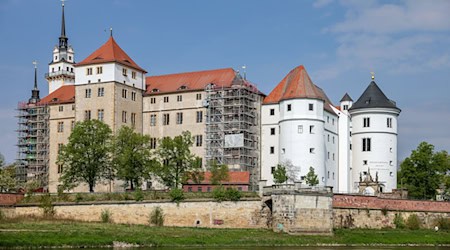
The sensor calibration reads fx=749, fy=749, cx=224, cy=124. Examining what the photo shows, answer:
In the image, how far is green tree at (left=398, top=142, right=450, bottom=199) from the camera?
84.4 meters

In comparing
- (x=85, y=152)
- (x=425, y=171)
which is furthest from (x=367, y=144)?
(x=85, y=152)

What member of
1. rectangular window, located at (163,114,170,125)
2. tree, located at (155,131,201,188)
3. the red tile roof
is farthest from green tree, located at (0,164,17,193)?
the red tile roof

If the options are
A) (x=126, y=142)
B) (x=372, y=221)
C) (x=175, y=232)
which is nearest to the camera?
(x=175, y=232)

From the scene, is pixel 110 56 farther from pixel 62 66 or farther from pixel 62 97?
pixel 62 66

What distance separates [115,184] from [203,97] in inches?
Answer: 550

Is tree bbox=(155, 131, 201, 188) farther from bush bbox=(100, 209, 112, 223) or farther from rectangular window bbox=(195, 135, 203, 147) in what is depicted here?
bush bbox=(100, 209, 112, 223)

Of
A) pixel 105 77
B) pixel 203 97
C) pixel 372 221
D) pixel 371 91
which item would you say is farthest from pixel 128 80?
pixel 372 221

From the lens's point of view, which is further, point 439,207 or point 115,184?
point 115,184

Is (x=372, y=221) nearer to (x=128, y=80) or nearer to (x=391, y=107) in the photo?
(x=391, y=107)

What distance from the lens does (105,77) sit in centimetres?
8500

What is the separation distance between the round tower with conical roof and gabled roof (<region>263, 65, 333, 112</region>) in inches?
164

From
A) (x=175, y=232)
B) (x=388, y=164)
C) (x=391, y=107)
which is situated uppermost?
(x=391, y=107)

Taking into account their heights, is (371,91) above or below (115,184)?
above

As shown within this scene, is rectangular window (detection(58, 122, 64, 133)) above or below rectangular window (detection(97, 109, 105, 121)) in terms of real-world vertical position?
below
